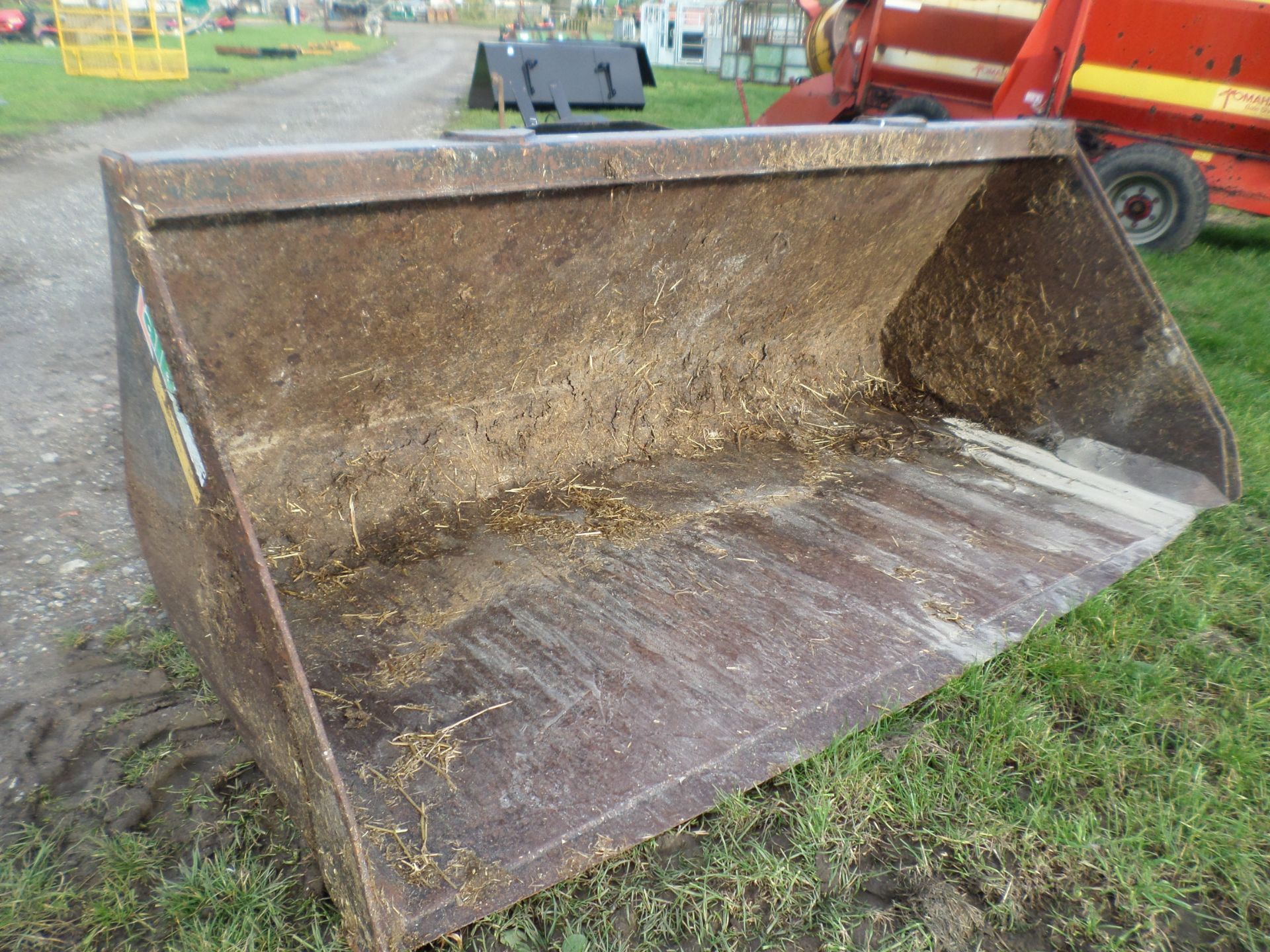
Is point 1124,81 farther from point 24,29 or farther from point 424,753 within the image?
point 24,29

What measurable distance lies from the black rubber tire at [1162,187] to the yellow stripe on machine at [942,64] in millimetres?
929

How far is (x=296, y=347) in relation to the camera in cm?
207

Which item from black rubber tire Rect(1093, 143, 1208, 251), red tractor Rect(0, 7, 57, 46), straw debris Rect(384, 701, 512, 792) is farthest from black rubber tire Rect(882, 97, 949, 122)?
red tractor Rect(0, 7, 57, 46)

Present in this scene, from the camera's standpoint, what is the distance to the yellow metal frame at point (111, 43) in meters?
15.5

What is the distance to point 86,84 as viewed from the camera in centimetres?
1384

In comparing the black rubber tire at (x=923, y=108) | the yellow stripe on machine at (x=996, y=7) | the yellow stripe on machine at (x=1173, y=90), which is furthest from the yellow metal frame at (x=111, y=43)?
the yellow stripe on machine at (x=1173, y=90)

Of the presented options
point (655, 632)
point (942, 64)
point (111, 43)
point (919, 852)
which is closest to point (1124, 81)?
point (942, 64)

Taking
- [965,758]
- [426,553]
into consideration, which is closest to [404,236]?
[426,553]

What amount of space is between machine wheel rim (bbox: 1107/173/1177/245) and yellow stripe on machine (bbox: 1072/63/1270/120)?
49 centimetres

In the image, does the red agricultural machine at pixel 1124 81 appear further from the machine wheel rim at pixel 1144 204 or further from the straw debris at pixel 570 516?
the straw debris at pixel 570 516

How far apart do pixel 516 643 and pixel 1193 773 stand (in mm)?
1529

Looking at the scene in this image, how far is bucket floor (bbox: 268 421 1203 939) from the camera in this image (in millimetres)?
1698

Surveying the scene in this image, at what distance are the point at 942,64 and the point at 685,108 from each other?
6.92m

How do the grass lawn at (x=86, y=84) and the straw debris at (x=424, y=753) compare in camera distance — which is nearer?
the straw debris at (x=424, y=753)
